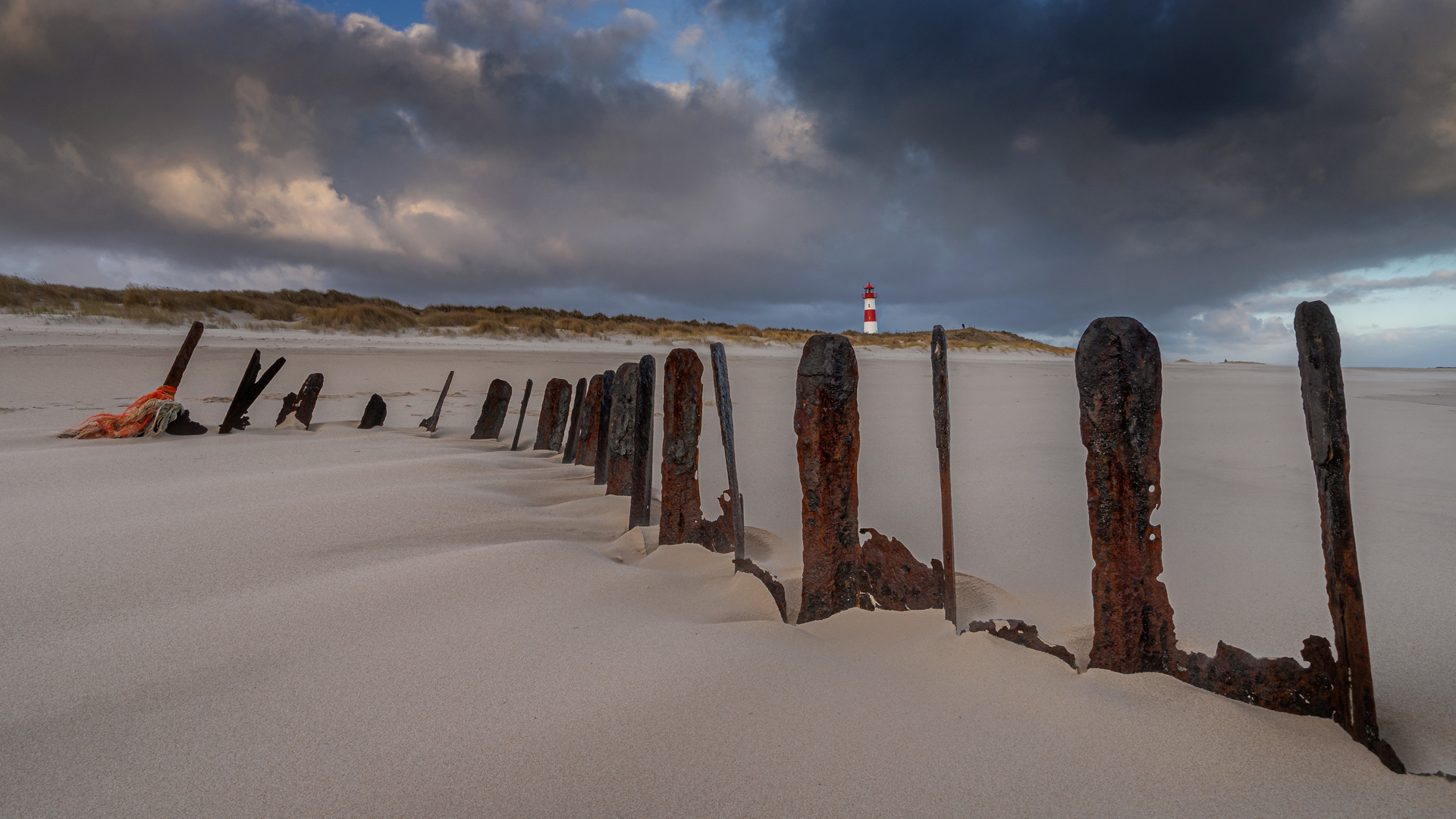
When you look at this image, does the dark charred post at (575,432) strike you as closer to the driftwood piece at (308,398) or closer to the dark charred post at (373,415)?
the dark charred post at (373,415)

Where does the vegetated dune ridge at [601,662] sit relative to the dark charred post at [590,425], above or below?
below

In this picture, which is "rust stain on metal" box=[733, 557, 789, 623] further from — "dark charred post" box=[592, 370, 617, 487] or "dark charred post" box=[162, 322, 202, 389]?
"dark charred post" box=[162, 322, 202, 389]

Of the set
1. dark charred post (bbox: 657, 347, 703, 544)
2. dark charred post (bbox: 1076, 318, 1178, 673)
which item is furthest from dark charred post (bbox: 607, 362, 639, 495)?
dark charred post (bbox: 1076, 318, 1178, 673)

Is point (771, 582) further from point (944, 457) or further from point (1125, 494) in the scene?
point (1125, 494)

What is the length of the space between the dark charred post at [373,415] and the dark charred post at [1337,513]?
8505mm

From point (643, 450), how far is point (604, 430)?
1607mm

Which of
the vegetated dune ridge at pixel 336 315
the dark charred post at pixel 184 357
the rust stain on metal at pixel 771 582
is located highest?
the vegetated dune ridge at pixel 336 315

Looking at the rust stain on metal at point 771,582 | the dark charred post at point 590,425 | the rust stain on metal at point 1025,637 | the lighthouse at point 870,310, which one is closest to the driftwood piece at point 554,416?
the dark charred post at point 590,425

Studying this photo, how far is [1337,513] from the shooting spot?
155cm

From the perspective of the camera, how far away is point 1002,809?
131 centimetres

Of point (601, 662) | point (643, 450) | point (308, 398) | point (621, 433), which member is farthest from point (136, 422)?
point (601, 662)

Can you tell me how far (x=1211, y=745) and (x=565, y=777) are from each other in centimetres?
150

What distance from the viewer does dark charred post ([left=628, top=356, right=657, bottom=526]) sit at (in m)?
3.63

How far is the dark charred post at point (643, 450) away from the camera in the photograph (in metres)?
3.63
